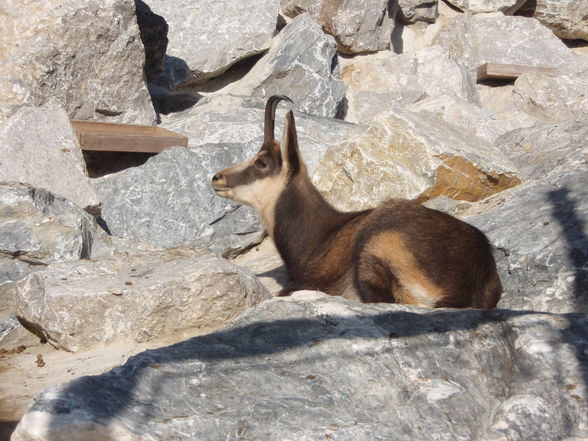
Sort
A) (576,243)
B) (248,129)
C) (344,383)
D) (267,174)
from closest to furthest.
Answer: (344,383), (576,243), (267,174), (248,129)

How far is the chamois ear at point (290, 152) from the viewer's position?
213 inches

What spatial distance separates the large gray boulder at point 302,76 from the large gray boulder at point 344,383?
6919 mm

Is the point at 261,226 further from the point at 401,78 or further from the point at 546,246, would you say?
the point at 401,78

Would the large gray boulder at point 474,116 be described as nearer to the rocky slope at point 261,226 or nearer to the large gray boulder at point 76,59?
the rocky slope at point 261,226

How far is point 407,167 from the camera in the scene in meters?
7.09

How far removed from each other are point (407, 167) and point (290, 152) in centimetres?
188

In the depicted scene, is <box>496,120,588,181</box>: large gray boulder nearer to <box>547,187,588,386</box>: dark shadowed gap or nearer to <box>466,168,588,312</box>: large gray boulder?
<box>466,168,588,312</box>: large gray boulder

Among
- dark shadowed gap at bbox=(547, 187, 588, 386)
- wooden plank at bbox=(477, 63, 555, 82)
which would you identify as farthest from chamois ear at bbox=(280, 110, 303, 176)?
wooden plank at bbox=(477, 63, 555, 82)

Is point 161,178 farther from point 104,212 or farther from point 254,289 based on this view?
point 254,289

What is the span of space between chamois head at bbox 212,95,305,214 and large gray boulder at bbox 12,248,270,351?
653mm

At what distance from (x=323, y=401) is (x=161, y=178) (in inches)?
200

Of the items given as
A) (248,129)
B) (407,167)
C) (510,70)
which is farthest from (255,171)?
(510,70)

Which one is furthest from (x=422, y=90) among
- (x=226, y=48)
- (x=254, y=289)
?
(x=254, y=289)

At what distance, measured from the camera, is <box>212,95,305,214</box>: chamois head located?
218 inches
